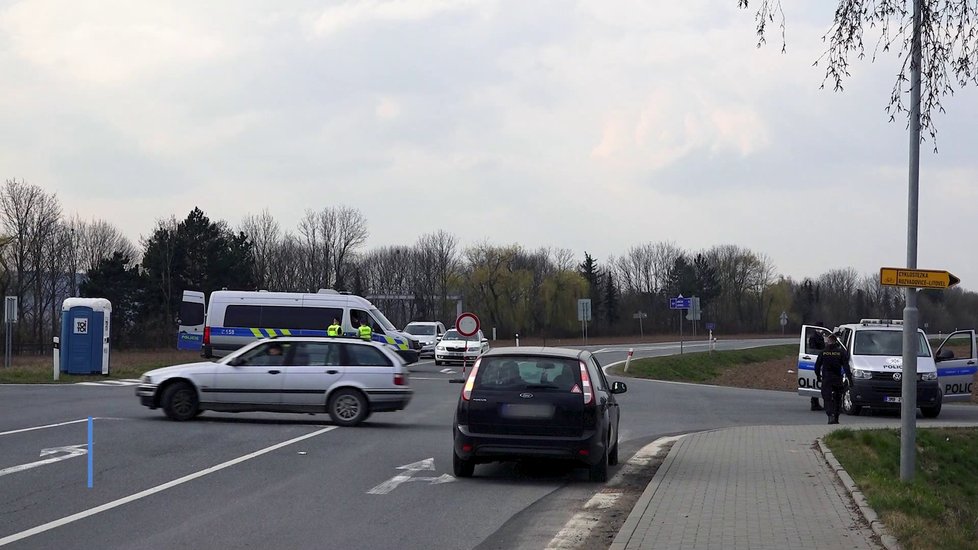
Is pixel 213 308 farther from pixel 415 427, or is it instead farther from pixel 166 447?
pixel 166 447

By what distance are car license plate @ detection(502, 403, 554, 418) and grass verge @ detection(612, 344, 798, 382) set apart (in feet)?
95.1

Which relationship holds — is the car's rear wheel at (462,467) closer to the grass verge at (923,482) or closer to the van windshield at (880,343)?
the grass verge at (923,482)

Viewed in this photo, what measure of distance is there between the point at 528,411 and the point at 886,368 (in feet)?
44.4

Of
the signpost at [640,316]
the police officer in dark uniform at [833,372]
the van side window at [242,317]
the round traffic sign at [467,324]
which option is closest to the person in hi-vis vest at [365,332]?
the van side window at [242,317]

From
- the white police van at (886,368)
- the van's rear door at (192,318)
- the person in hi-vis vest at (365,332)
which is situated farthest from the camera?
the van's rear door at (192,318)

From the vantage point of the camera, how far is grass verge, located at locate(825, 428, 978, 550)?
8.98 m

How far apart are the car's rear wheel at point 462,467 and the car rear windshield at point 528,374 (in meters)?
0.92

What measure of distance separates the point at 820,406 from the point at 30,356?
→ 42405 mm

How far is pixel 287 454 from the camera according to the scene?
1355 cm

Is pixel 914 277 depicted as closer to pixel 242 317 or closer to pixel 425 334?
pixel 242 317

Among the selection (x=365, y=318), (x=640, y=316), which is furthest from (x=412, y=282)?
(x=365, y=318)

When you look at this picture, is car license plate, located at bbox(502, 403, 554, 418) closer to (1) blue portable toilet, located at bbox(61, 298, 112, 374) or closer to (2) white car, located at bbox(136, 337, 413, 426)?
(2) white car, located at bbox(136, 337, 413, 426)

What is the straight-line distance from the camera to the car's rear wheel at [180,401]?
17.1 metres

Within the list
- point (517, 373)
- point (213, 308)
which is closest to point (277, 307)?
point (213, 308)
